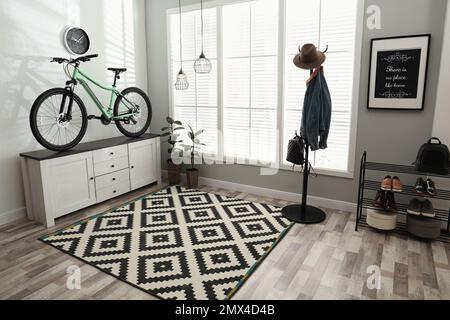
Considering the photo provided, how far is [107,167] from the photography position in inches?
151

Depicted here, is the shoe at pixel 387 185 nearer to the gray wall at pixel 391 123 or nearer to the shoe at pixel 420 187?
the shoe at pixel 420 187

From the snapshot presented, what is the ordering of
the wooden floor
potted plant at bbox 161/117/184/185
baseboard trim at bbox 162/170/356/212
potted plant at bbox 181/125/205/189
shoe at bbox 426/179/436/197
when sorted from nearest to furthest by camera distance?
the wooden floor
shoe at bbox 426/179/436/197
baseboard trim at bbox 162/170/356/212
potted plant at bbox 181/125/205/189
potted plant at bbox 161/117/184/185

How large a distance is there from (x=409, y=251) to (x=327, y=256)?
2.31ft

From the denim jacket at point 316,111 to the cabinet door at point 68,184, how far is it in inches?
91.4

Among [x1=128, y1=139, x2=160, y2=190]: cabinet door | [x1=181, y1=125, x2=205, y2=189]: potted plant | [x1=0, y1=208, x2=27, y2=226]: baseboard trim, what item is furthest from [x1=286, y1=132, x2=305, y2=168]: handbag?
[x1=0, y1=208, x2=27, y2=226]: baseboard trim

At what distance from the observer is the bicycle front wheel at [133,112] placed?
4.13 metres

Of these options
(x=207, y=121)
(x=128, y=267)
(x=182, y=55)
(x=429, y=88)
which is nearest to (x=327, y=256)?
(x=128, y=267)

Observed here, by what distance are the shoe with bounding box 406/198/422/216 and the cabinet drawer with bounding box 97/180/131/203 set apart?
3.11 meters

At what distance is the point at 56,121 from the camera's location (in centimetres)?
338

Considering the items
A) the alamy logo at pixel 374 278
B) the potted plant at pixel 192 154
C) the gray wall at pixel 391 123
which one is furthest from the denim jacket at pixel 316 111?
the potted plant at pixel 192 154

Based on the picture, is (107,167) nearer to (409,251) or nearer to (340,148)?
(340,148)

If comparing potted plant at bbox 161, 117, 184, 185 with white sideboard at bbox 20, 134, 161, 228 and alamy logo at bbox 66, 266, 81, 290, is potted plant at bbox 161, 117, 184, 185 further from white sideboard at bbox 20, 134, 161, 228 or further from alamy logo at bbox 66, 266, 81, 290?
alamy logo at bbox 66, 266, 81, 290

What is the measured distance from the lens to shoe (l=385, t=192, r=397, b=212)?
9.93ft

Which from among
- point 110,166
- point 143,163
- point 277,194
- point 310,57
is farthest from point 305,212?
point 110,166
